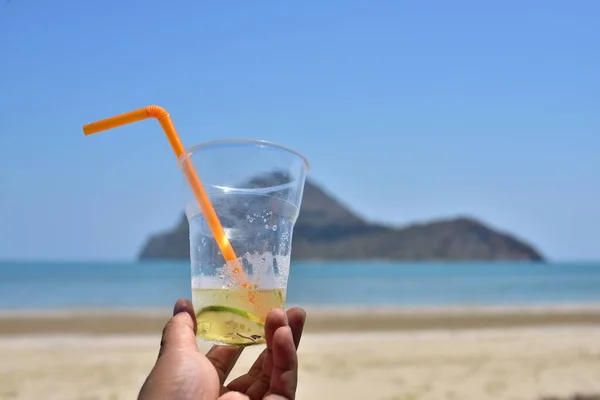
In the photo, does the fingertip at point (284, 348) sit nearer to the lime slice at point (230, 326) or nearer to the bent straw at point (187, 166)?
the lime slice at point (230, 326)

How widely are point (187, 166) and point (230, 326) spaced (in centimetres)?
61

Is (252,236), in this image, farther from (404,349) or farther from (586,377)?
(404,349)

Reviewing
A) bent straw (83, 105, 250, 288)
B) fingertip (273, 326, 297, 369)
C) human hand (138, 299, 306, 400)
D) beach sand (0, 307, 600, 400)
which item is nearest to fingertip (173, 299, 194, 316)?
human hand (138, 299, 306, 400)

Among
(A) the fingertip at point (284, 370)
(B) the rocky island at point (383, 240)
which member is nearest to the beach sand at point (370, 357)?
(A) the fingertip at point (284, 370)

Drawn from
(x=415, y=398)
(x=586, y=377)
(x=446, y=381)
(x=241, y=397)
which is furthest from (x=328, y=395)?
(x=241, y=397)

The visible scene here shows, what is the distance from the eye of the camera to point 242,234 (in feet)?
8.01

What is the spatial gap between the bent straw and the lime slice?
0.36ft

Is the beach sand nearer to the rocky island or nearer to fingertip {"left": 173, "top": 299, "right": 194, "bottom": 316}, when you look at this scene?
fingertip {"left": 173, "top": 299, "right": 194, "bottom": 316}

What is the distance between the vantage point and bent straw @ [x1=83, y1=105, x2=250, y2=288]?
2.36m

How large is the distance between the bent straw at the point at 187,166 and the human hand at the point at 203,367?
215mm

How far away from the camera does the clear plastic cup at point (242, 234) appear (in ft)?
7.65

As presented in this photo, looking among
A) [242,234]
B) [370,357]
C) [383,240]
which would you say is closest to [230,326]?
[242,234]

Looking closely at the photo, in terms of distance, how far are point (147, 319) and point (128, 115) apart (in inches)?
522

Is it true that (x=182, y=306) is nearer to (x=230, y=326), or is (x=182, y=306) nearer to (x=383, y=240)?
(x=230, y=326)
